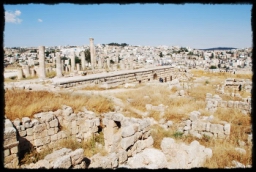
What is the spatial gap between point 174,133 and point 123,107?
3970 mm

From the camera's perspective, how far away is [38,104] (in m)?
8.93

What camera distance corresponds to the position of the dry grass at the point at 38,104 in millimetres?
8086

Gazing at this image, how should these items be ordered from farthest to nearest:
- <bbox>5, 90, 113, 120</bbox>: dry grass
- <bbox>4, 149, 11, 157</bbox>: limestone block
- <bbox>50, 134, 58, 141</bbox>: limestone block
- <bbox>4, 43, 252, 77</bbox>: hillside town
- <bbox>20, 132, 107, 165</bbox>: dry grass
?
<bbox>4, 43, 252, 77</bbox>: hillside town, <bbox>50, 134, 58, 141</bbox>: limestone block, <bbox>5, 90, 113, 120</bbox>: dry grass, <bbox>20, 132, 107, 165</bbox>: dry grass, <bbox>4, 149, 11, 157</bbox>: limestone block

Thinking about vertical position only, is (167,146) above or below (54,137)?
above

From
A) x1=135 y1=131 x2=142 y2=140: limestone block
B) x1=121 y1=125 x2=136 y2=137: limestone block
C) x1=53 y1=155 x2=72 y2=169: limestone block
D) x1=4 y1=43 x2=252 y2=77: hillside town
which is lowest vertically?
x1=4 y1=43 x2=252 y2=77: hillside town

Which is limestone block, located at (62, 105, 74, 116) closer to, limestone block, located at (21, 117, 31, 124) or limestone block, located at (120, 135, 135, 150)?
limestone block, located at (21, 117, 31, 124)

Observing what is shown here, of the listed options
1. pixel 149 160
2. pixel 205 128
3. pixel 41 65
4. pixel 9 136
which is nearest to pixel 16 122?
pixel 9 136

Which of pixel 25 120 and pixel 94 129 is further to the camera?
pixel 94 129

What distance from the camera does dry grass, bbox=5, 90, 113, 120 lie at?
809cm

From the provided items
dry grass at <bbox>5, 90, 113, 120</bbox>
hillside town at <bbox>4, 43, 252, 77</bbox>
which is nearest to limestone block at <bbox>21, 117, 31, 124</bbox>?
dry grass at <bbox>5, 90, 113, 120</bbox>

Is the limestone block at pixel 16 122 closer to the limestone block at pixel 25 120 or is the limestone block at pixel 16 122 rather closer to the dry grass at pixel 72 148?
the limestone block at pixel 25 120

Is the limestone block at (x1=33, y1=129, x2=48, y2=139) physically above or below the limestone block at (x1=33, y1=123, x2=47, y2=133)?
below

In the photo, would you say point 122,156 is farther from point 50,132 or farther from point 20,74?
point 20,74

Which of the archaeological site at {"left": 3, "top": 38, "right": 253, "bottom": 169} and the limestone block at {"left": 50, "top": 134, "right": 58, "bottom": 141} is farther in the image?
the limestone block at {"left": 50, "top": 134, "right": 58, "bottom": 141}
